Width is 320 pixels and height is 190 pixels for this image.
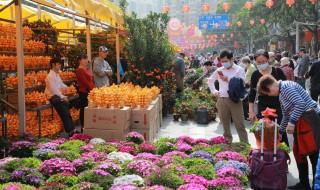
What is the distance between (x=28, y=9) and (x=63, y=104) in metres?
6.12

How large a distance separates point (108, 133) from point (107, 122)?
0.67 ft

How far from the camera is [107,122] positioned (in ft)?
27.6

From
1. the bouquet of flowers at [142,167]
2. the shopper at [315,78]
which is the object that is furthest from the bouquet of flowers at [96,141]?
the shopper at [315,78]

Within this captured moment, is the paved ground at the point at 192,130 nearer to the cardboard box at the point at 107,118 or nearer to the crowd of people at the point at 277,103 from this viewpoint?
the crowd of people at the point at 277,103

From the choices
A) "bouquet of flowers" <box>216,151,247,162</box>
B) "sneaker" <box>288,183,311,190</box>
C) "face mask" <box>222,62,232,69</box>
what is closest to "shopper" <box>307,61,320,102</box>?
"face mask" <box>222,62,232,69</box>

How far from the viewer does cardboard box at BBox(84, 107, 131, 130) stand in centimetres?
831

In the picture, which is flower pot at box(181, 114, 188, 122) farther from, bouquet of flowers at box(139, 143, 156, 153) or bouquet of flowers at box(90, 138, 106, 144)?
bouquet of flowers at box(139, 143, 156, 153)

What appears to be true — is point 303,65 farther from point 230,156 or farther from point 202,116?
point 230,156

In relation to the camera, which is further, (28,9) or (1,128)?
(28,9)

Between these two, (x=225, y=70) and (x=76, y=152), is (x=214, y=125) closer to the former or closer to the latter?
(x=225, y=70)

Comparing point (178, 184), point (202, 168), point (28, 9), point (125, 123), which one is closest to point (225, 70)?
point (125, 123)

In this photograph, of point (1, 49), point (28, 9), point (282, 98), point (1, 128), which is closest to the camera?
point (282, 98)

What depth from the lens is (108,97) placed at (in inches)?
336

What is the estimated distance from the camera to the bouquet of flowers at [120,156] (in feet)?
21.4
